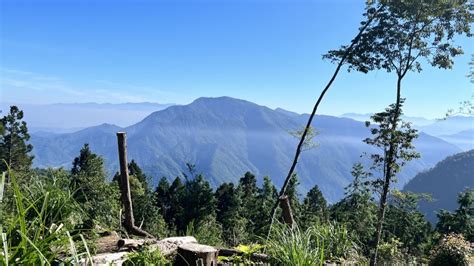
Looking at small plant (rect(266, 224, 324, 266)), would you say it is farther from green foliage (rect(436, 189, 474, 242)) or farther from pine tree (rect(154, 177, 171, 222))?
pine tree (rect(154, 177, 171, 222))

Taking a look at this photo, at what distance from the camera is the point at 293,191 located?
39312 mm

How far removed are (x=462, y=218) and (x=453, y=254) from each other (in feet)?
77.1

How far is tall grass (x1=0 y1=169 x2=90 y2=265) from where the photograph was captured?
2047 mm

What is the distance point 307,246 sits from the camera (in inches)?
158

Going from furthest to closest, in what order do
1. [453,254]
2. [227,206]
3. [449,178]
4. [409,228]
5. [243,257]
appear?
[449,178] < [227,206] < [409,228] < [453,254] < [243,257]

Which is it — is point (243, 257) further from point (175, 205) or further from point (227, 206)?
point (175, 205)

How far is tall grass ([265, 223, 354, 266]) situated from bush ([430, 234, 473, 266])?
23.9ft

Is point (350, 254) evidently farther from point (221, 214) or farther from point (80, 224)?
→ point (221, 214)

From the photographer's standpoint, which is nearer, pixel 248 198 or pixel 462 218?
pixel 462 218

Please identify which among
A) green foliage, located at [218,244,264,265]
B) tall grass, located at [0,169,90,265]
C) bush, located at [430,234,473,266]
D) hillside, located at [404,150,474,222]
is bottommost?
hillside, located at [404,150,474,222]

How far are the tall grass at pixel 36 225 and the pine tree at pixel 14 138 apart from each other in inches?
1257

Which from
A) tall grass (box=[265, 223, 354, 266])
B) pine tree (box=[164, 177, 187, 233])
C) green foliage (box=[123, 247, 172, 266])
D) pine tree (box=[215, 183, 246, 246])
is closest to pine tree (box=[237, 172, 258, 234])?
pine tree (box=[215, 183, 246, 246])

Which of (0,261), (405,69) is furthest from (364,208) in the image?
(0,261)

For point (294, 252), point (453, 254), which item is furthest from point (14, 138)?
point (294, 252)
